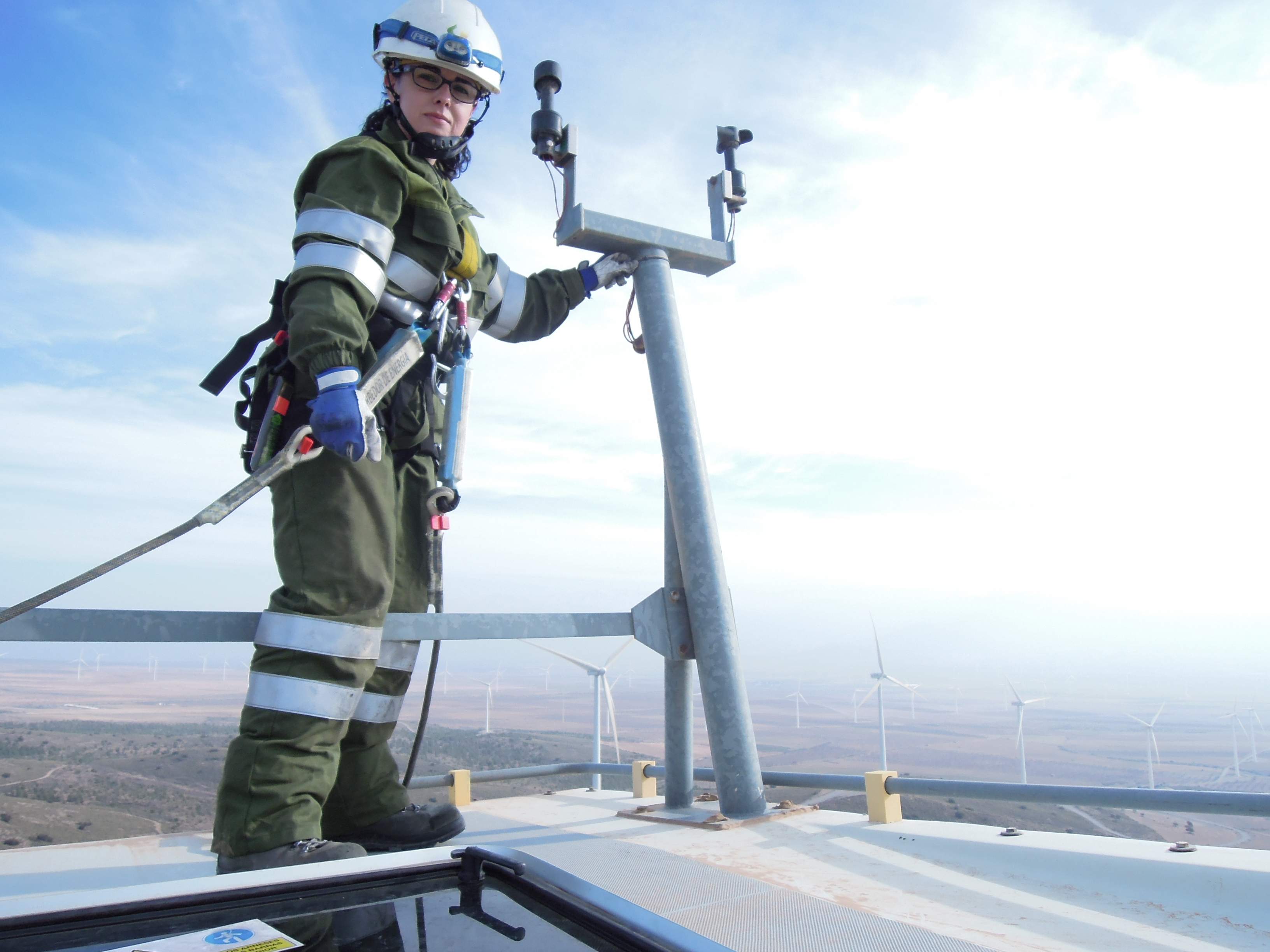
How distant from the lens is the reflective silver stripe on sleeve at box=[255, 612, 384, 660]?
82.1 inches

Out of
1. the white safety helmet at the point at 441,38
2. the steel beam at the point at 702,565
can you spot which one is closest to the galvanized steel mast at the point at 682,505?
the steel beam at the point at 702,565

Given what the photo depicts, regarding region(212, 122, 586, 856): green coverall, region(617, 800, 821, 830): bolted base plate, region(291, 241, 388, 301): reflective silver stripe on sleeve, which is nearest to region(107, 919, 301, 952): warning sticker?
region(212, 122, 586, 856): green coverall

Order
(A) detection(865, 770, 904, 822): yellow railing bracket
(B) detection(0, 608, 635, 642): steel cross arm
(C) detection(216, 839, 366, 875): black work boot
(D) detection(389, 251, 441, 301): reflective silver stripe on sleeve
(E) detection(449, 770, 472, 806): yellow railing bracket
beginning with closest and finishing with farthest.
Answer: (C) detection(216, 839, 366, 875): black work boot < (B) detection(0, 608, 635, 642): steel cross arm < (D) detection(389, 251, 441, 301): reflective silver stripe on sleeve < (A) detection(865, 770, 904, 822): yellow railing bracket < (E) detection(449, 770, 472, 806): yellow railing bracket

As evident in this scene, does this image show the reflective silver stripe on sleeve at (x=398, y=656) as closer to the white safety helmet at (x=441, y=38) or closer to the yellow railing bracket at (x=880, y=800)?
the yellow railing bracket at (x=880, y=800)

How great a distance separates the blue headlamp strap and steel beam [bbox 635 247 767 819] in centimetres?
122

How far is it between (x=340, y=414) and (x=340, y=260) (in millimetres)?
455

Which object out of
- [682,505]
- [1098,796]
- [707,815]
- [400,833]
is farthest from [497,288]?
[1098,796]

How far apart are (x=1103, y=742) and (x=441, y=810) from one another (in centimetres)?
15669

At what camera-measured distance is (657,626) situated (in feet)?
10.5

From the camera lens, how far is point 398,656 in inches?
105

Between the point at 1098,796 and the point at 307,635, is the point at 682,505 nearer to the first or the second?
the point at 307,635

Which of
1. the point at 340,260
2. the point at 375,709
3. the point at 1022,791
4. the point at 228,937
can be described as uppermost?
the point at 340,260

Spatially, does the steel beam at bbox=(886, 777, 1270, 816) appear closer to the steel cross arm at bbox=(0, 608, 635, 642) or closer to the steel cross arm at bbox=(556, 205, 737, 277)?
the steel cross arm at bbox=(0, 608, 635, 642)

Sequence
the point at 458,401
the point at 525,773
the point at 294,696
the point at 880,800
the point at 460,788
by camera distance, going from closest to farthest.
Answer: the point at 294,696 < the point at 458,401 < the point at 880,800 < the point at 460,788 < the point at 525,773
